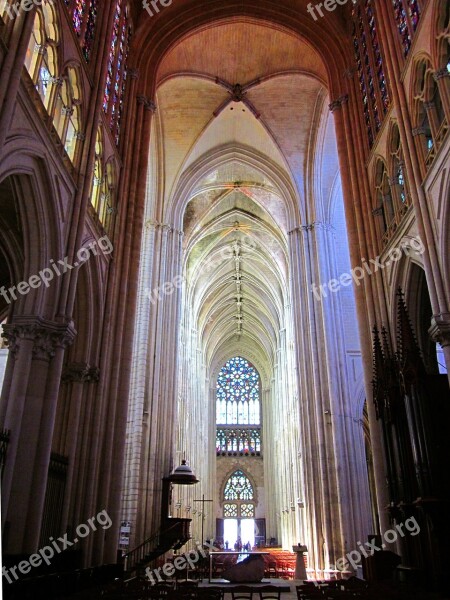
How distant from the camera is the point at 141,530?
58.9 feet

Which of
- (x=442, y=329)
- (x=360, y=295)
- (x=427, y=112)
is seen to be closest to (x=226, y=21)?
(x=427, y=112)

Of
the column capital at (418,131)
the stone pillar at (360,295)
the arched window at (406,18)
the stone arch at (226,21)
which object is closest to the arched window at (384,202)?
the stone pillar at (360,295)

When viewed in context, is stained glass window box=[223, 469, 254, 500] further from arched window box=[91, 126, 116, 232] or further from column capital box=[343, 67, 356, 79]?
arched window box=[91, 126, 116, 232]

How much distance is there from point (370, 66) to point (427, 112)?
204 inches

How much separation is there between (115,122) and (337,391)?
1248 centimetres

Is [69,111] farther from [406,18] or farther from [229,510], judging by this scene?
[229,510]

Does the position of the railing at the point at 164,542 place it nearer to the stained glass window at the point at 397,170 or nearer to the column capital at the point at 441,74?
the stained glass window at the point at 397,170

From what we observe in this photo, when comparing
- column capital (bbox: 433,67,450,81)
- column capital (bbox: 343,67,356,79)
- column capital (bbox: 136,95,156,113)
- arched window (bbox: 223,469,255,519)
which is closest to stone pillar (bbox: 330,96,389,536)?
column capital (bbox: 343,67,356,79)

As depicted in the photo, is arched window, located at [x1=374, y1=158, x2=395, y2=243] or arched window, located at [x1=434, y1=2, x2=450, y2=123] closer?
arched window, located at [x1=434, y1=2, x2=450, y2=123]

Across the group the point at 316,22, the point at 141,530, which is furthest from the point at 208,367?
the point at 316,22

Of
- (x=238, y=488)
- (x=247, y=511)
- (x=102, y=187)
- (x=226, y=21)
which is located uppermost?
(x=226, y=21)

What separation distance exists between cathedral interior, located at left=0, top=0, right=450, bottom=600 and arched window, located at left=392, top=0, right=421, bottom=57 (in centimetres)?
10

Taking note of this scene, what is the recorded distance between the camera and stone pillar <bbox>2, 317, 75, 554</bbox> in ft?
26.7

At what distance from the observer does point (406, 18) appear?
11883 millimetres
